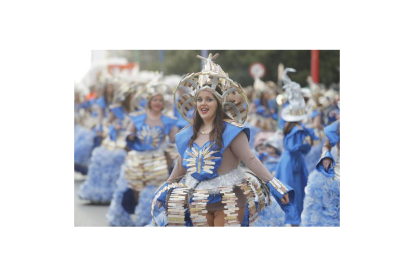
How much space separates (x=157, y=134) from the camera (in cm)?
808

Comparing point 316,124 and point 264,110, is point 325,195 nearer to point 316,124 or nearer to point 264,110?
point 316,124

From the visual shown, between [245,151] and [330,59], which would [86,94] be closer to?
[330,59]

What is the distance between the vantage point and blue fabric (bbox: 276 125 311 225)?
7.90m

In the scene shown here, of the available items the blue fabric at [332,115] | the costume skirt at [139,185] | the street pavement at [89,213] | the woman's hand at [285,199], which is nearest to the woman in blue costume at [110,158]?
the street pavement at [89,213]

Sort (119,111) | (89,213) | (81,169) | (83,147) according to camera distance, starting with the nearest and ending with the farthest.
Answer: (89,213) < (119,111) < (83,147) < (81,169)

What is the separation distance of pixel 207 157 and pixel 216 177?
201 millimetres

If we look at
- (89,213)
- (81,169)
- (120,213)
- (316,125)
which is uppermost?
(316,125)

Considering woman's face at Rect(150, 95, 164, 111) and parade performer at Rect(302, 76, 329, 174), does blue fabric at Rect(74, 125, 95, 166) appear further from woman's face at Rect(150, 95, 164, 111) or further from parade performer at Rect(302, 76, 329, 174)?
parade performer at Rect(302, 76, 329, 174)

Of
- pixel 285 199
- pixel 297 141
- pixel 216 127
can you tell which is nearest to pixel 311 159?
pixel 297 141

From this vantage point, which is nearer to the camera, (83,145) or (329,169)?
(329,169)

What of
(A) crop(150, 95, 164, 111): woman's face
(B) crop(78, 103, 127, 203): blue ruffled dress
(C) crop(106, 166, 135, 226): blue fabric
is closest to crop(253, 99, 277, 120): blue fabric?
(B) crop(78, 103, 127, 203): blue ruffled dress

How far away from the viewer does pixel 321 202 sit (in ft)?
21.3

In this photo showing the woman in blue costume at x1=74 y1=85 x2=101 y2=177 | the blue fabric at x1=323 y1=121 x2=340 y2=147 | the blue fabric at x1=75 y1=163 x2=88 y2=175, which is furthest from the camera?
the blue fabric at x1=75 y1=163 x2=88 y2=175

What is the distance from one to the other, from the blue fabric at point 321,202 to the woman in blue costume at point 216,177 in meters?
1.63
